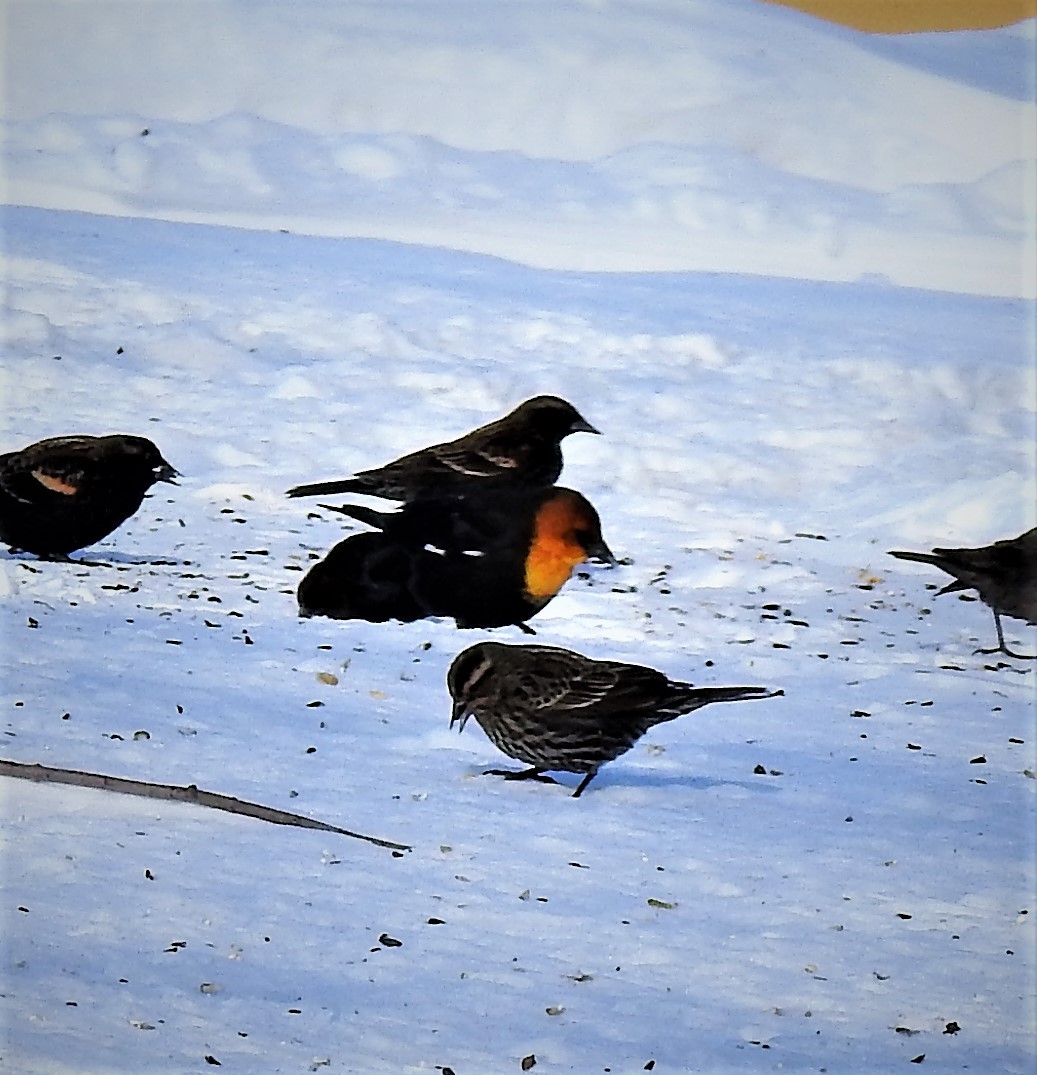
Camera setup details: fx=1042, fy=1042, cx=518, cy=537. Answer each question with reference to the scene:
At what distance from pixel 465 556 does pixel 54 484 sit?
0.46 metres

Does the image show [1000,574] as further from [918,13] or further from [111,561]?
[111,561]

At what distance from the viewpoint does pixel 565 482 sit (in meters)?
1.14

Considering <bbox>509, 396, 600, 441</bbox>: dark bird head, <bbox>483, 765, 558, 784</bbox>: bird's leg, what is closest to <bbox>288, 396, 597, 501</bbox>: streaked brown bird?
<bbox>509, 396, 600, 441</bbox>: dark bird head

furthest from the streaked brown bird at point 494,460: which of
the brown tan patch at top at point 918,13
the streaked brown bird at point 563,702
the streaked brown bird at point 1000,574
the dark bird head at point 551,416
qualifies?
the brown tan patch at top at point 918,13

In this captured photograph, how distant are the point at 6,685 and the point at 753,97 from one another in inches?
41.2

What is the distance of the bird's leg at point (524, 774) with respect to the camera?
112 cm

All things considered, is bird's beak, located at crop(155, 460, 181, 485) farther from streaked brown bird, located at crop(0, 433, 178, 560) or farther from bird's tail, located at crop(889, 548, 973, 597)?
bird's tail, located at crop(889, 548, 973, 597)

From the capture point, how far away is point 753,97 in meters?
1.14

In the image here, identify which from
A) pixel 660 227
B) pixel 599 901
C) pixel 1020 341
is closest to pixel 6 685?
pixel 599 901

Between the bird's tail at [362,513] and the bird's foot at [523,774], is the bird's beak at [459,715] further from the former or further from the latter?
the bird's tail at [362,513]

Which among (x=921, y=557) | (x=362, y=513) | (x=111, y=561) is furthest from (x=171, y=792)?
(x=921, y=557)

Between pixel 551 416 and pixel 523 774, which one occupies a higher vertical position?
pixel 551 416

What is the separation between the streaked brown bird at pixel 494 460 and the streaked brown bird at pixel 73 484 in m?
0.24

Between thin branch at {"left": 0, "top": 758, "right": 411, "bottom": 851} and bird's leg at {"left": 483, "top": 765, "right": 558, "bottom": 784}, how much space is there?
0.12 m
